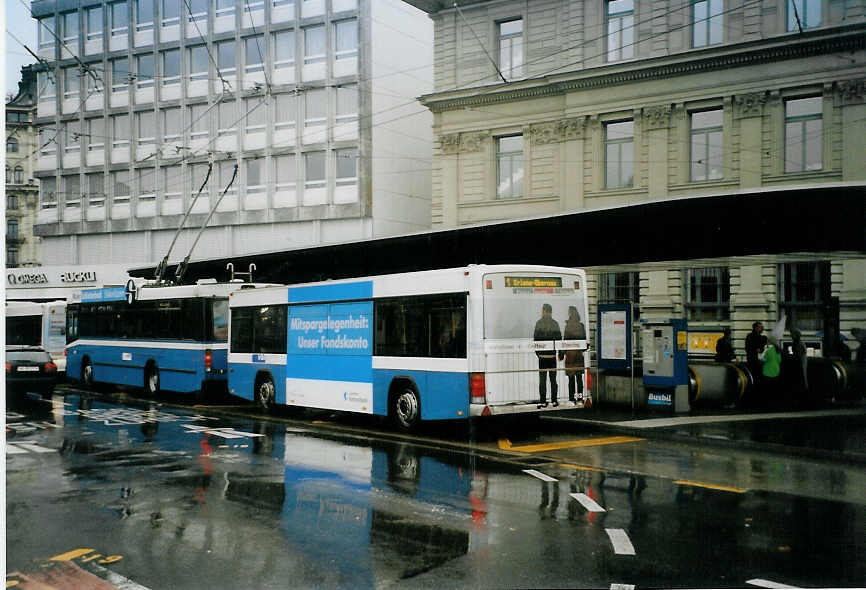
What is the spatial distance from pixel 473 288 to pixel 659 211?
18.1 ft

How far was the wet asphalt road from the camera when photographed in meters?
6.38

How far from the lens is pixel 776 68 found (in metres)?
16.2

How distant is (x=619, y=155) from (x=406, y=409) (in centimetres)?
1038

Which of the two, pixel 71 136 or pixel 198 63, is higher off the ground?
pixel 198 63

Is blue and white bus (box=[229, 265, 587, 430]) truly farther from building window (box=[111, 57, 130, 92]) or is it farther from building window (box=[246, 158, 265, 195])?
building window (box=[111, 57, 130, 92])

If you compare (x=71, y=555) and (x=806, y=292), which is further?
(x=806, y=292)

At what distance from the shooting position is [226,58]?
17453mm

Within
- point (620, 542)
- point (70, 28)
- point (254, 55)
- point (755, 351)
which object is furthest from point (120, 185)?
point (620, 542)

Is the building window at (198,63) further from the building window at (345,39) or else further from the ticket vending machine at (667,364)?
the ticket vending machine at (667,364)

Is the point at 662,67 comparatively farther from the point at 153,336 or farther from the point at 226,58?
the point at 153,336

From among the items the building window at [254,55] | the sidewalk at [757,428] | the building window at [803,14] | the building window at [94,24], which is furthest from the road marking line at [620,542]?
the building window at [254,55]

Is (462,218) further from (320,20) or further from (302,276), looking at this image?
A: (320,20)

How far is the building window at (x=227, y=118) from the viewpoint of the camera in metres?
18.9

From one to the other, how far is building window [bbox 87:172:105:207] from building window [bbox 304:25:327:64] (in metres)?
5.60
